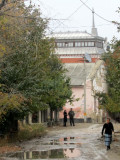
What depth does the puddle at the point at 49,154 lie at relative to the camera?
17.1 metres

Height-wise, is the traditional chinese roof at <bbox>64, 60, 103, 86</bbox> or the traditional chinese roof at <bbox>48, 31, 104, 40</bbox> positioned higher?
the traditional chinese roof at <bbox>48, 31, 104, 40</bbox>

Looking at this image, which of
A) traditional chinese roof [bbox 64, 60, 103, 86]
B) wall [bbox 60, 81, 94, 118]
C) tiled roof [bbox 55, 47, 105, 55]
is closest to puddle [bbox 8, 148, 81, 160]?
wall [bbox 60, 81, 94, 118]

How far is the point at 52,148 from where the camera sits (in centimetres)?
2011

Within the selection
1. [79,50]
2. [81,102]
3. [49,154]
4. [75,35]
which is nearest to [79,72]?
[81,102]

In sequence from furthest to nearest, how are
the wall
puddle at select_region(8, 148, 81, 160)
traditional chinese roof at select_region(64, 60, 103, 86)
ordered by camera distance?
1. traditional chinese roof at select_region(64, 60, 103, 86)
2. the wall
3. puddle at select_region(8, 148, 81, 160)

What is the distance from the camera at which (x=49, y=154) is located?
702 inches

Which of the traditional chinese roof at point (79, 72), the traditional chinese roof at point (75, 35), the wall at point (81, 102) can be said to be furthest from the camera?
the traditional chinese roof at point (75, 35)

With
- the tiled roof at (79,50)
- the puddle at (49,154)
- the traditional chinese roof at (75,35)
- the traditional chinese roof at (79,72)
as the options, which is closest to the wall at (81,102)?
the traditional chinese roof at (79,72)

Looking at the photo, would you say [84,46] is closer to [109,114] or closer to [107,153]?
[109,114]

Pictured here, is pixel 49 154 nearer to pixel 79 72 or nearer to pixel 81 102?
pixel 81 102

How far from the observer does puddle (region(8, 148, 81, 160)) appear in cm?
1709

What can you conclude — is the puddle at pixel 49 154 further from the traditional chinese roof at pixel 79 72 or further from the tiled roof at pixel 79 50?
the tiled roof at pixel 79 50

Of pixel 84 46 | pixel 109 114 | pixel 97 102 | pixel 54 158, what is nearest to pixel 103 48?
pixel 84 46

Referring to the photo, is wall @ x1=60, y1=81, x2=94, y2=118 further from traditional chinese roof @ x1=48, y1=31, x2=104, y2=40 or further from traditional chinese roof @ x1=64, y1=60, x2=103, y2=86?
traditional chinese roof @ x1=48, y1=31, x2=104, y2=40
